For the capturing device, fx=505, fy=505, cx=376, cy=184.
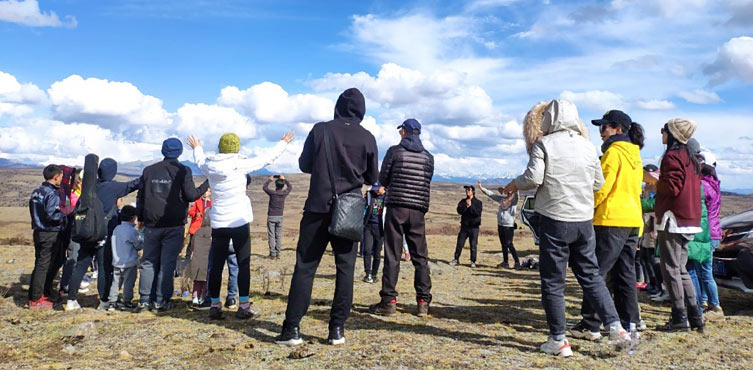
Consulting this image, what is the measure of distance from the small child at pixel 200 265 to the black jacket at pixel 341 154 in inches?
119

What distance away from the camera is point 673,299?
587cm

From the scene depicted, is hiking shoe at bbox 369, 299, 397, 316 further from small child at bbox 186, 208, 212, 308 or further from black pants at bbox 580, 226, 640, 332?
small child at bbox 186, 208, 212, 308

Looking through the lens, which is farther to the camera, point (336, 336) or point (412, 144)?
point (412, 144)

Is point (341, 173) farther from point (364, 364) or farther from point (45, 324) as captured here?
point (45, 324)

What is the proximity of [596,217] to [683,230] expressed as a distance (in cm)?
139

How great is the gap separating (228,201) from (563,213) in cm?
374

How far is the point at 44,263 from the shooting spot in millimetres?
7121

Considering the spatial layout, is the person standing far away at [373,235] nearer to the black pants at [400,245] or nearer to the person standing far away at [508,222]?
the black pants at [400,245]

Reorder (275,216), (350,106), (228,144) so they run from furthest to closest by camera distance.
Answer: (275,216)
(228,144)
(350,106)

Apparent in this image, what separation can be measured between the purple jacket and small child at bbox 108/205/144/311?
7802 mm

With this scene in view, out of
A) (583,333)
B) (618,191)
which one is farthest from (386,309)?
(618,191)

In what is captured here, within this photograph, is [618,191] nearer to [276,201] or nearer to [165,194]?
[165,194]

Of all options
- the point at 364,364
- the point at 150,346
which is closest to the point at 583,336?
the point at 364,364

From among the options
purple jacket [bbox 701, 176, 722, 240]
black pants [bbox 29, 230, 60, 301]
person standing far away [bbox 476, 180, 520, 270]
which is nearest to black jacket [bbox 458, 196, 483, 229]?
person standing far away [bbox 476, 180, 520, 270]
